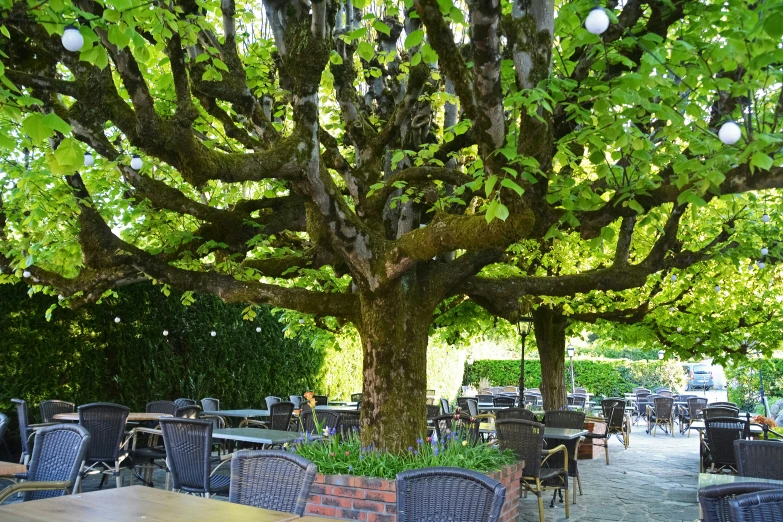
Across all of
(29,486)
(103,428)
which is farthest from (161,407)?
(29,486)

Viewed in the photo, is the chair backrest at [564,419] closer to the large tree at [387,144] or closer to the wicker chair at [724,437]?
the wicker chair at [724,437]

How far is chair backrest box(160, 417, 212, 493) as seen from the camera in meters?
5.24

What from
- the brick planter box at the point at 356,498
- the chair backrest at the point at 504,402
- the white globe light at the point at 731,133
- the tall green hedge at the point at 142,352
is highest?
the white globe light at the point at 731,133

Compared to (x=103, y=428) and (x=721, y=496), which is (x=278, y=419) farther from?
(x=721, y=496)

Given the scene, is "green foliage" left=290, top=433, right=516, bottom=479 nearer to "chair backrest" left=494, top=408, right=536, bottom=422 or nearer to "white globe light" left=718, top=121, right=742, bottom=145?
"chair backrest" left=494, top=408, right=536, bottom=422

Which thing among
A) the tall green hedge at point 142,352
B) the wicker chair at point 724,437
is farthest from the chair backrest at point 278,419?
the wicker chair at point 724,437

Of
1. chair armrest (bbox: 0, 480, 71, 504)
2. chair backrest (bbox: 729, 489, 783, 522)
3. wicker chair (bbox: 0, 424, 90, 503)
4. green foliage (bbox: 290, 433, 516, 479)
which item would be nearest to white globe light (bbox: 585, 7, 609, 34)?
chair backrest (bbox: 729, 489, 783, 522)

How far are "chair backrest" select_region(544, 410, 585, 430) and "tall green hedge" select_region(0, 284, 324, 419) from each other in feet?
14.1

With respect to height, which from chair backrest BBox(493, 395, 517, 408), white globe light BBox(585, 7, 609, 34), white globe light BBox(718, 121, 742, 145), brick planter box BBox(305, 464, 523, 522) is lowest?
brick planter box BBox(305, 464, 523, 522)

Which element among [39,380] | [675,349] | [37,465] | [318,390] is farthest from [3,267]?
[675,349]

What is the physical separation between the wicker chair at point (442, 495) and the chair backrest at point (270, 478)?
49cm

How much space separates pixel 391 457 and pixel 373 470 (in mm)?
234

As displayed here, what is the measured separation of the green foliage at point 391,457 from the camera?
521 cm

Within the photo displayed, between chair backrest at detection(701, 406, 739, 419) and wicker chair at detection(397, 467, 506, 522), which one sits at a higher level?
chair backrest at detection(701, 406, 739, 419)
